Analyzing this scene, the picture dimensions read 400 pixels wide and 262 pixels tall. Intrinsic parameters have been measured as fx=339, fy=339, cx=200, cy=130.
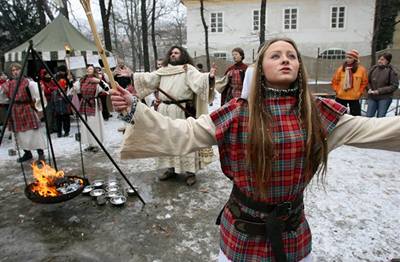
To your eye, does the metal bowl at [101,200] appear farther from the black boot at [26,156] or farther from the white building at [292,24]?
the white building at [292,24]

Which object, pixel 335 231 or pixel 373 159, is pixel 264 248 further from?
pixel 373 159

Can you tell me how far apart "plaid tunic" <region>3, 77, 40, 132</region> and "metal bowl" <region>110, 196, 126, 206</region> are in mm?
2733

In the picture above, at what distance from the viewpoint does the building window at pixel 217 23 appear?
28531 mm

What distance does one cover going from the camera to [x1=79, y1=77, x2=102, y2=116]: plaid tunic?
664cm

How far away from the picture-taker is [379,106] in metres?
7.25

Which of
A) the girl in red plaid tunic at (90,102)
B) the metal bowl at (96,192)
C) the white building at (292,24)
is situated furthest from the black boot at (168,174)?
the white building at (292,24)

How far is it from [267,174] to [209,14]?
28902 millimetres

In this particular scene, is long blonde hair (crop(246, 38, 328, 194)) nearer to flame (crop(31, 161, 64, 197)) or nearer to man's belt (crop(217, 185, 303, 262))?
man's belt (crop(217, 185, 303, 262))

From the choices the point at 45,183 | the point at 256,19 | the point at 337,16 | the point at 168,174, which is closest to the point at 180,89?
the point at 168,174

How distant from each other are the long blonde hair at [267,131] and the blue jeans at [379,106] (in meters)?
6.44

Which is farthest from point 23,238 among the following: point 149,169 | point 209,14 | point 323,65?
point 209,14

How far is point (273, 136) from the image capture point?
154 centimetres

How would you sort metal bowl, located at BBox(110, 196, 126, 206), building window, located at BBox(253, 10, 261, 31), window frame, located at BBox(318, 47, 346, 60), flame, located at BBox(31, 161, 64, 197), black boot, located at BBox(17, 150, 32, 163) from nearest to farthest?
flame, located at BBox(31, 161, 64, 197) < metal bowl, located at BBox(110, 196, 126, 206) < black boot, located at BBox(17, 150, 32, 163) < window frame, located at BBox(318, 47, 346, 60) < building window, located at BBox(253, 10, 261, 31)

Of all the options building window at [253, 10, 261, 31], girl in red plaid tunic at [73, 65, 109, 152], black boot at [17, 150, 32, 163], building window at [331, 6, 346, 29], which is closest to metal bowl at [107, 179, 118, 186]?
girl in red plaid tunic at [73, 65, 109, 152]
